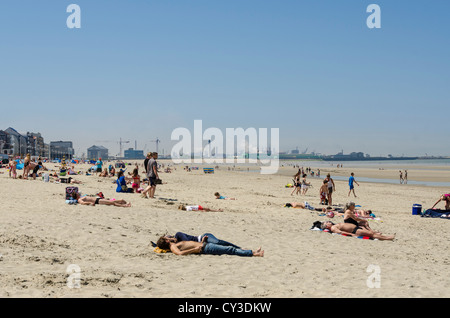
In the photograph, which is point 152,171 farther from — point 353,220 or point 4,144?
point 4,144

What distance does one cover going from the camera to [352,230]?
1018cm

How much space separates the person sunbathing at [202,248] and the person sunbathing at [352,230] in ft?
12.0

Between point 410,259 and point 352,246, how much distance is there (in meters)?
1.33

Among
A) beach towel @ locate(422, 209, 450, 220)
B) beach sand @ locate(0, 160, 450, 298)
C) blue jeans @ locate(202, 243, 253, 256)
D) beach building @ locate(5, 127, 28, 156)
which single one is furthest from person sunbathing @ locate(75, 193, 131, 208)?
beach building @ locate(5, 127, 28, 156)

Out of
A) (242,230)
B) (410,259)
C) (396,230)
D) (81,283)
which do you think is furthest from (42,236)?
(396,230)

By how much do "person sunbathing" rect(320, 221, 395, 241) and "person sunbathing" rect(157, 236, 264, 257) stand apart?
3.67 meters

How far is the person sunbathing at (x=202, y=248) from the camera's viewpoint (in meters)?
7.41

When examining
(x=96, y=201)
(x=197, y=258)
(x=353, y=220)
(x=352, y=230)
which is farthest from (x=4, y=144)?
(x=197, y=258)

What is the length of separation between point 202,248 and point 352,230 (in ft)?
15.4

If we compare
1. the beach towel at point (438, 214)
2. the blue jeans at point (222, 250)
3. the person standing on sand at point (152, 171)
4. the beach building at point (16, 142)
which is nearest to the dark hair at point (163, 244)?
the blue jeans at point (222, 250)

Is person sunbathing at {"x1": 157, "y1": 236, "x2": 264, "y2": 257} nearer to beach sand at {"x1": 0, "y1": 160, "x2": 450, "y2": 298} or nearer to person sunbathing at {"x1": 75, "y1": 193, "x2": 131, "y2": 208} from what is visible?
beach sand at {"x1": 0, "y1": 160, "x2": 450, "y2": 298}

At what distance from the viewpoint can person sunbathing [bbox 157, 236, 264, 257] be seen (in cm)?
741

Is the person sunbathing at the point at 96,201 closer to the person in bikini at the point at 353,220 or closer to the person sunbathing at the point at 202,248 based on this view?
the person sunbathing at the point at 202,248
